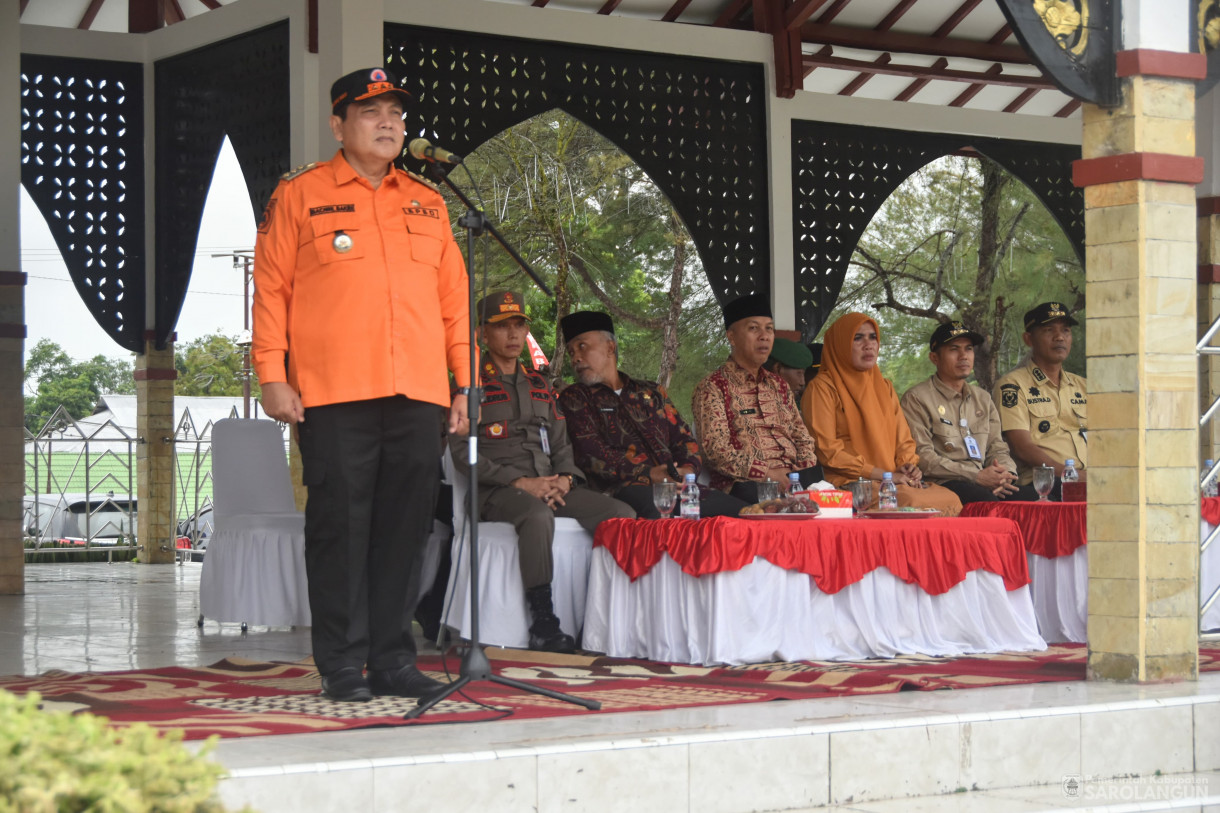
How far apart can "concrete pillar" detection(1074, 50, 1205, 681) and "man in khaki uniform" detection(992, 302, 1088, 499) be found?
2.43 m

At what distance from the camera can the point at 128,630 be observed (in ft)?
20.8

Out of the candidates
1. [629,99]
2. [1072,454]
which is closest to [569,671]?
[1072,454]

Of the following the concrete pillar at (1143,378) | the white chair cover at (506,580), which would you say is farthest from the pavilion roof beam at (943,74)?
the concrete pillar at (1143,378)

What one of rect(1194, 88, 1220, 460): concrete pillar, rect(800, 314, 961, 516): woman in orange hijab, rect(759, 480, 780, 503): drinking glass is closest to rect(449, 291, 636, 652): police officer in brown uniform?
rect(759, 480, 780, 503): drinking glass

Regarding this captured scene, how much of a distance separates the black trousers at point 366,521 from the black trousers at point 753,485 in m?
2.42

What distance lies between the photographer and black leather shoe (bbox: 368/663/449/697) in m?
3.72

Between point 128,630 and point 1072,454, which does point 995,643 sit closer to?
point 1072,454

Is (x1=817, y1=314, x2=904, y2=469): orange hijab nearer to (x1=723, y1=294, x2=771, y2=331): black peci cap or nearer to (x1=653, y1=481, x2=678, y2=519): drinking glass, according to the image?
(x1=723, y1=294, x2=771, y2=331): black peci cap

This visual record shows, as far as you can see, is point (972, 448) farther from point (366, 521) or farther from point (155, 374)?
point (155, 374)

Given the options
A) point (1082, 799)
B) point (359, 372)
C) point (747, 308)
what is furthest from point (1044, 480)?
point (359, 372)

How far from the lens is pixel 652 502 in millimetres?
5699

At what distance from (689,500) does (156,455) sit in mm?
8077

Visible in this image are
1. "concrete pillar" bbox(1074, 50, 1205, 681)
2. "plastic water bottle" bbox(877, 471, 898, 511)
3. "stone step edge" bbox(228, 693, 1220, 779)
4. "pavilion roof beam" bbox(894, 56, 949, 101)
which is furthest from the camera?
"pavilion roof beam" bbox(894, 56, 949, 101)

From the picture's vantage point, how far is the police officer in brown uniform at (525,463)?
526 centimetres
